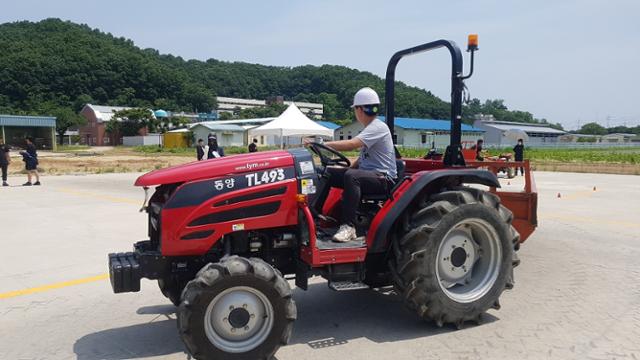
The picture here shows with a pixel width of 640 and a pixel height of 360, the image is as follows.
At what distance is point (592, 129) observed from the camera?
15350 centimetres

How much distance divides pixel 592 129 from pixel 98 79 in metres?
134

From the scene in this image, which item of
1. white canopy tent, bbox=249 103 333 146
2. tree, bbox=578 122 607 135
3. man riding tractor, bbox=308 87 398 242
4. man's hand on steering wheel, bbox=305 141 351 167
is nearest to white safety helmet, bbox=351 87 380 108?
man riding tractor, bbox=308 87 398 242

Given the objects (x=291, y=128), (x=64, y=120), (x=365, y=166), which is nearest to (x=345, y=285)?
(x=365, y=166)

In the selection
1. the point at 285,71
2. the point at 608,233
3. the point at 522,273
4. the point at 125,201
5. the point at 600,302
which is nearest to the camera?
the point at 600,302

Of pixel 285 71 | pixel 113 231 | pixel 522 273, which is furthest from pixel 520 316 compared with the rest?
pixel 285 71

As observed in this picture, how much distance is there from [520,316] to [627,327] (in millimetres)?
827

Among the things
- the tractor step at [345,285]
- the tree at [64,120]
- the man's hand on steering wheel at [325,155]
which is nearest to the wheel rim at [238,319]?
the tractor step at [345,285]

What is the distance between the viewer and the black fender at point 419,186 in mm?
4137

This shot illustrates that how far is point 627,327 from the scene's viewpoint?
432cm

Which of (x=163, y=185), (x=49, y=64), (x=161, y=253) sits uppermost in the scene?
(x=49, y=64)

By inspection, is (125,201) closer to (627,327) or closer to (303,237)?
(303,237)

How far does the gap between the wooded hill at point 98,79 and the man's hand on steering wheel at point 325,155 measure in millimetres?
72933

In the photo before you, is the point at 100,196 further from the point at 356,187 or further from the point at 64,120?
the point at 64,120

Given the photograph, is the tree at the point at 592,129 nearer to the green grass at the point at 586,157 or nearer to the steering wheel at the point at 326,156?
the green grass at the point at 586,157
